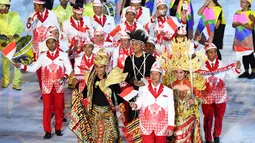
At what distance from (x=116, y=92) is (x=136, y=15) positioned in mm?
3600

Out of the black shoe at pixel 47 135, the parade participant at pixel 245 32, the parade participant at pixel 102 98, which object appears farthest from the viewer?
the parade participant at pixel 245 32

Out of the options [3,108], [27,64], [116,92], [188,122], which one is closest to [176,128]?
[188,122]

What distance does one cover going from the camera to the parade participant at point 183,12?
43.1 ft

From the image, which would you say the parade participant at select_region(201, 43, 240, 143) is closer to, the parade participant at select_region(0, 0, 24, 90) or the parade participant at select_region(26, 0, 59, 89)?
the parade participant at select_region(26, 0, 59, 89)

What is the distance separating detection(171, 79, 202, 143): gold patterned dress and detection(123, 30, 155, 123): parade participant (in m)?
0.77

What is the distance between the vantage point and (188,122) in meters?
8.51

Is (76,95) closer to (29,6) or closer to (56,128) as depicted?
(56,128)

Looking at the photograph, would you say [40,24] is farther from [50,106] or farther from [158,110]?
[158,110]

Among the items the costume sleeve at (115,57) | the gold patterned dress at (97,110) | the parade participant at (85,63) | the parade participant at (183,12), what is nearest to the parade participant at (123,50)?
the costume sleeve at (115,57)

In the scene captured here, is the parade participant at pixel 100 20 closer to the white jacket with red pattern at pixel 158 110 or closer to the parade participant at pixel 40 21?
the parade participant at pixel 40 21

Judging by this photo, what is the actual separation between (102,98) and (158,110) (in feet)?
3.25

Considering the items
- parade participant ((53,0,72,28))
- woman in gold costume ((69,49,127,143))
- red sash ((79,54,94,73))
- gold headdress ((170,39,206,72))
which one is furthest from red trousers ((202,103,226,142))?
parade participant ((53,0,72,28))

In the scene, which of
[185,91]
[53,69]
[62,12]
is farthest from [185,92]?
[62,12]

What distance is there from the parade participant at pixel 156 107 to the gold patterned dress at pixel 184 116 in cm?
20
